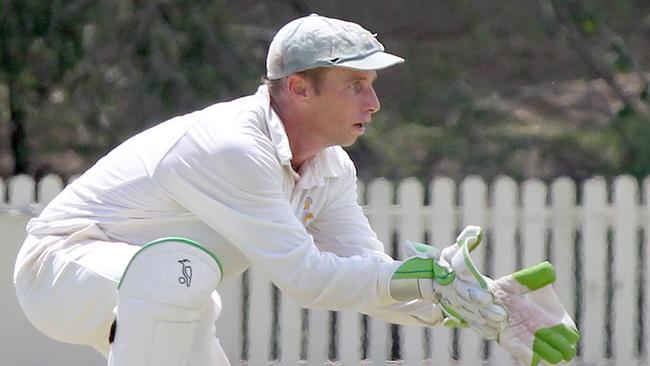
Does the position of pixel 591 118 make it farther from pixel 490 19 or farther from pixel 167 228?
pixel 167 228

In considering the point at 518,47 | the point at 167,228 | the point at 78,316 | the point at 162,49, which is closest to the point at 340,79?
the point at 167,228

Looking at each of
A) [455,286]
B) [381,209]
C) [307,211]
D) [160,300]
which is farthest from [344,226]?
[381,209]

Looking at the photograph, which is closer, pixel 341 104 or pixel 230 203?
pixel 230 203

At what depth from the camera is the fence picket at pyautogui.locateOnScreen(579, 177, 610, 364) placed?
6.57m

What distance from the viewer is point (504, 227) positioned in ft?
21.4

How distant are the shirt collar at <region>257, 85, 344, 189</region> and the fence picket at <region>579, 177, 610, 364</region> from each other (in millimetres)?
2943

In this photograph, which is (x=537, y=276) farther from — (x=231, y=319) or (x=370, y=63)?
(x=231, y=319)

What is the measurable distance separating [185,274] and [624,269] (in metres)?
3.70

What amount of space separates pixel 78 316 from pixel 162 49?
188 inches

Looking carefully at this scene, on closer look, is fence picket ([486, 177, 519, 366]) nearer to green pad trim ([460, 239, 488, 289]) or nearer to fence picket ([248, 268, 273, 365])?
fence picket ([248, 268, 273, 365])

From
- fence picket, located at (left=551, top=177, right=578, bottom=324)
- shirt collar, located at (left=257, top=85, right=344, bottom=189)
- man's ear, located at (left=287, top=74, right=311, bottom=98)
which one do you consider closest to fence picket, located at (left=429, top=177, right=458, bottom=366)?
fence picket, located at (left=551, top=177, right=578, bottom=324)

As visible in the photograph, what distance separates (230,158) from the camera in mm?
3432

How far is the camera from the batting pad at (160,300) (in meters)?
3.33

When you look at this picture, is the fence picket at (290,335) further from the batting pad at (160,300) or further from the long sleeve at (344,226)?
the batting pad at (160,300)
